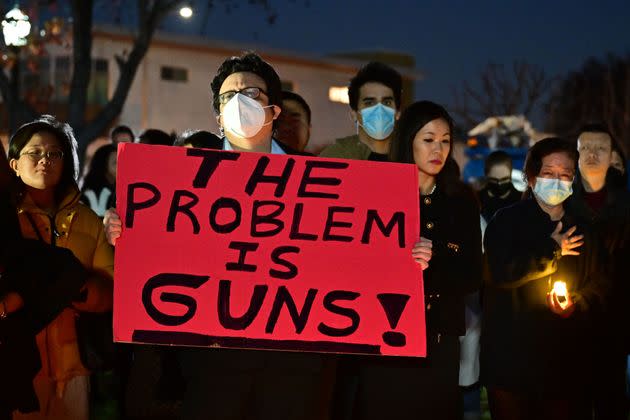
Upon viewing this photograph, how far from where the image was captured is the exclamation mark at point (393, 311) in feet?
12.4

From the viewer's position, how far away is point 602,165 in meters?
5.58

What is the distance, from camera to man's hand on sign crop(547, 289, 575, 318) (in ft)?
14.8

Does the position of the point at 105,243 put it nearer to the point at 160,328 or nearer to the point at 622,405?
the point at 160,328

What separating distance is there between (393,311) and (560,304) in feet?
3.73

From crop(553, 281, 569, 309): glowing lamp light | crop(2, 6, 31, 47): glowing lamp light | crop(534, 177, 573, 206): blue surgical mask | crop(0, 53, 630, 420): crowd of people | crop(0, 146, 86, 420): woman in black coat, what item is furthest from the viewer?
crop(2, 6, 31, 47): glowing lamp light

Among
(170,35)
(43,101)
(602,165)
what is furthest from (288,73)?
(602,165)

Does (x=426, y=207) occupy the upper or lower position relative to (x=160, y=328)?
upper

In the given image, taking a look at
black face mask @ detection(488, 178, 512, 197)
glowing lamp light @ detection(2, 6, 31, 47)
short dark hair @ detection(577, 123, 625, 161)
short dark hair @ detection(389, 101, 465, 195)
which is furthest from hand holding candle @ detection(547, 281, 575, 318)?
glowing lamp light @ detection(2, 6, 31, 47)

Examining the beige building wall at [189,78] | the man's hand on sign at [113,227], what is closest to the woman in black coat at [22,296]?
the man's hand on sign at [113,227]

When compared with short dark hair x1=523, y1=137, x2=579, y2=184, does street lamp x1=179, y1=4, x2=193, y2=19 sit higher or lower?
higher

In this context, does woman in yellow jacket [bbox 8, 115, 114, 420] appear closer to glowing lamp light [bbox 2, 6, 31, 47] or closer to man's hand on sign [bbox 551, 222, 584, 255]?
man's hand on sign [bbox 551, 222, 584, 255]

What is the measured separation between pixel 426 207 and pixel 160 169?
120cm

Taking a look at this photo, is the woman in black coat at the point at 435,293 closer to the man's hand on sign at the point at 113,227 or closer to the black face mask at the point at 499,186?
the man's hand on sign at the point at 113,227

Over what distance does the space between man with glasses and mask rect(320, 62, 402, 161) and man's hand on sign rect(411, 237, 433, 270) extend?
1295 mm
